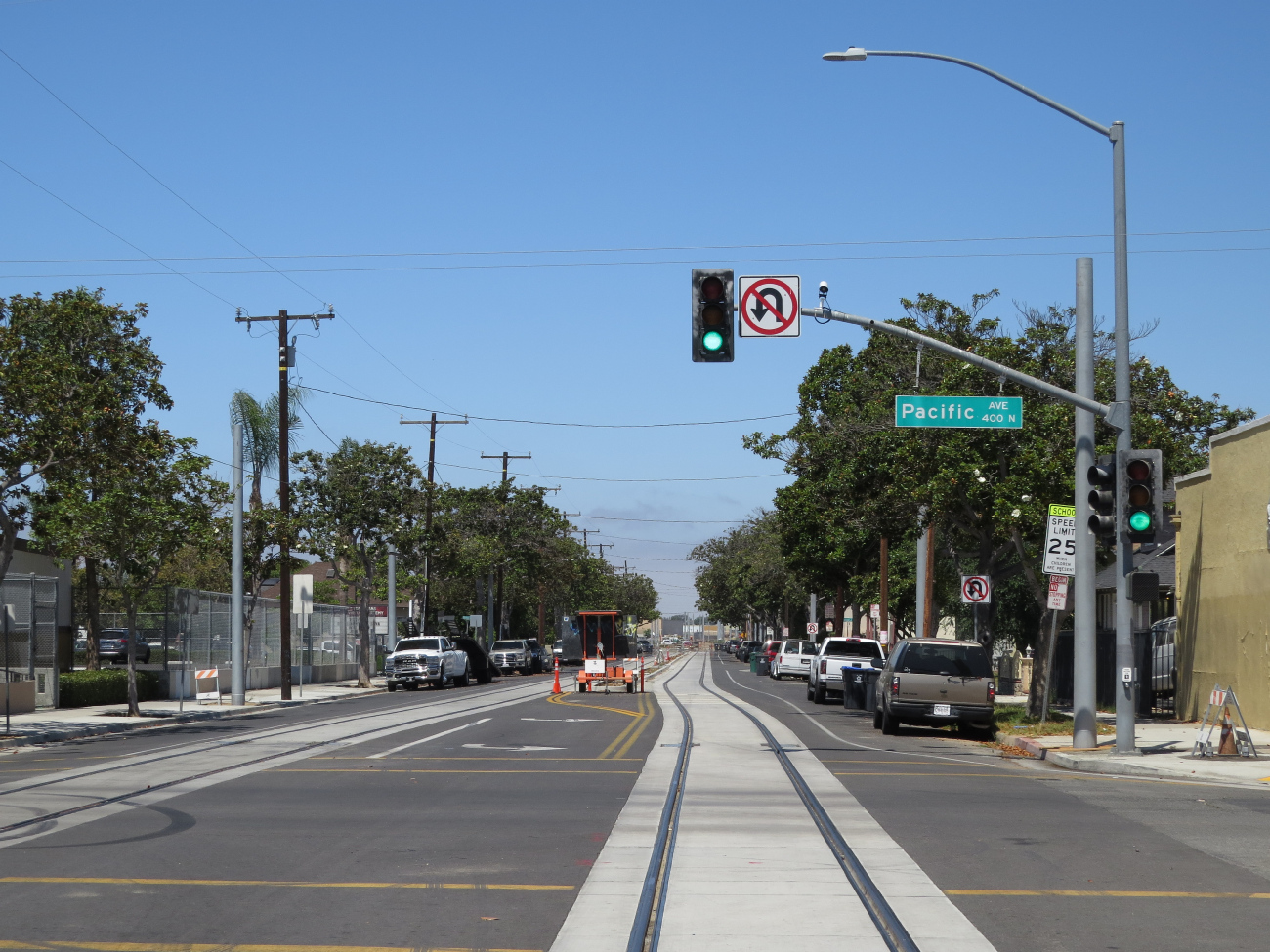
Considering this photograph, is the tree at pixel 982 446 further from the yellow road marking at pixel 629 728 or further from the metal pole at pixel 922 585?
the yellow road marking at pixel 629 728

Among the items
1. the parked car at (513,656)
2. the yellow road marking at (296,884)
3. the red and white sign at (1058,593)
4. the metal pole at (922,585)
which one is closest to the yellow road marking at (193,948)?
the yellow road marking at (296,884)

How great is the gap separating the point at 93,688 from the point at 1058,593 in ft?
78.5

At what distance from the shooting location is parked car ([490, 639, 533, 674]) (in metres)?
69.8

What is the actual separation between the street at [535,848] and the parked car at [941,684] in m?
2.98

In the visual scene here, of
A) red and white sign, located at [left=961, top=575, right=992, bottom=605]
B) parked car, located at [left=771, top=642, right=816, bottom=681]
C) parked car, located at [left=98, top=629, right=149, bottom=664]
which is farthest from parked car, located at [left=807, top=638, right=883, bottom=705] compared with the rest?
parked car, located at [left=98, top=629, right=149, bottom=664]

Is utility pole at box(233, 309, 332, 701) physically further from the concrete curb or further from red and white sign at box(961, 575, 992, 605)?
red and white sign at box(961, 575, 992, 605)

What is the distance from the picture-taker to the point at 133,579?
102ft

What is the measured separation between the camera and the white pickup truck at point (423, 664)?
4684 centimetres

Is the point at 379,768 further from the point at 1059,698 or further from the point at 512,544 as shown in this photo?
the point at 512,544

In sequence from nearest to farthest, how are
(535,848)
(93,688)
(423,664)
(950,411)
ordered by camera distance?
(535,848) → (950,411) → (93,688) → (423,664)

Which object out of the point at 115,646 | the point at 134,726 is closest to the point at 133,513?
the point at 134,726

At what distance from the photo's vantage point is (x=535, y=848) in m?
11.0

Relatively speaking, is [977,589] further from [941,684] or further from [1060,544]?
[1060,544]

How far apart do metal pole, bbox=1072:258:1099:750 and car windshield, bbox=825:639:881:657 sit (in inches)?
668
